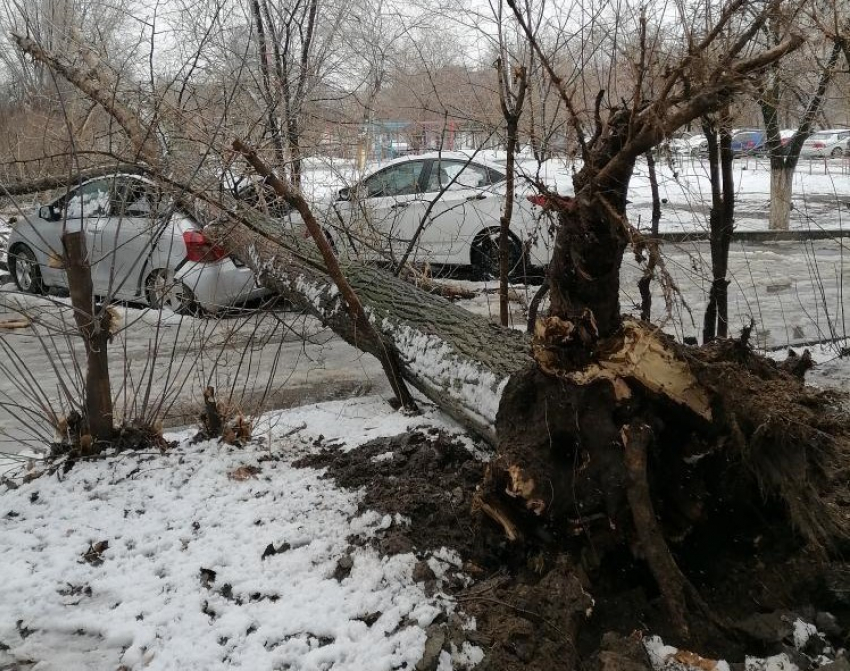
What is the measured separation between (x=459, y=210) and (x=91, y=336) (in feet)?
17.5

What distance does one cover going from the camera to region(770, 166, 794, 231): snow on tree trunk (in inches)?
391

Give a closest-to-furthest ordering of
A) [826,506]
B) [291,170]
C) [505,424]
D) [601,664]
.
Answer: [601,664] → [826,506] → [505,424] → [291,170]

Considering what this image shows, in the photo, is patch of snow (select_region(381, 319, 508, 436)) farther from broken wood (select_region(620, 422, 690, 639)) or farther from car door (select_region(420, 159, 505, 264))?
car door (select_region(420, 159, 505, 264))

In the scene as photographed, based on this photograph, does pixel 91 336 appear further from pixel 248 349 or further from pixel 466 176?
pixel 466 176

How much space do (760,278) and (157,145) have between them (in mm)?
6822

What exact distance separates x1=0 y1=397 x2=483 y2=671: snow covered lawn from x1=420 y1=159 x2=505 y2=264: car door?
15.6ft

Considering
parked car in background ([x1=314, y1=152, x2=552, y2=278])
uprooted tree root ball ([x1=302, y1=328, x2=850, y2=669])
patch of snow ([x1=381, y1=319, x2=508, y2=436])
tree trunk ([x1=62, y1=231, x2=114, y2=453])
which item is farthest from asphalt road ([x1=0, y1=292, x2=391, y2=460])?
uprooted tree root ball ([x1=302, y1=328, x2=850, y2=669])

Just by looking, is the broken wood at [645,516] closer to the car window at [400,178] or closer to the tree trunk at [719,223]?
the tree trunk at [719,223]

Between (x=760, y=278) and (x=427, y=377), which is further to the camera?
(x=760, y=278)

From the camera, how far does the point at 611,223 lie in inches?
81.4

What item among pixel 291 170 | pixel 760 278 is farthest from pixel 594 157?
pixel 760 278

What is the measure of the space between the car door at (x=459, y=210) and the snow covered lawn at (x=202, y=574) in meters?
4.75

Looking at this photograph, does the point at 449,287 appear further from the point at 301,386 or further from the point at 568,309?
the point at 568,309

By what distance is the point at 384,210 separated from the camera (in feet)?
22.6
